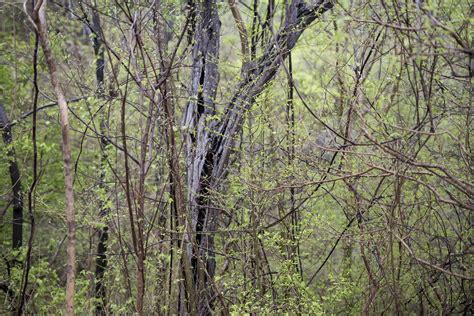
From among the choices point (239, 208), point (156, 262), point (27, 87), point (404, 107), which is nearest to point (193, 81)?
point (239, 208)

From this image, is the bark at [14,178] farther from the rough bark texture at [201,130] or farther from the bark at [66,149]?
the bark at [66,149]

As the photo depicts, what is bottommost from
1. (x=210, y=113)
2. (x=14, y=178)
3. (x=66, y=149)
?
(x=14, y=178)

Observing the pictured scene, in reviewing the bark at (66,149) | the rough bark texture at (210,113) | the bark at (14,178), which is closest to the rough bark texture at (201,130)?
the rough bark texture at (210,113)

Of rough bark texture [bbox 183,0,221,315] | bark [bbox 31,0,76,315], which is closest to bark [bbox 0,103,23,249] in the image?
rough bark texture [bbox 183,0,221,315]

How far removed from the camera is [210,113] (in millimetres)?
→ 5375

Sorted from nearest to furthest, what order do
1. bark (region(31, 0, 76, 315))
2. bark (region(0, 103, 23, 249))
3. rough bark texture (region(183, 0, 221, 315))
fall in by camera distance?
bark (region(31, 0, 76, 315)), rough bark texture (region(183, 0, 221, 315)), bark (region(0, 103, 23, 249))

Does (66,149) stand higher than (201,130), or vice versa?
(201,130)

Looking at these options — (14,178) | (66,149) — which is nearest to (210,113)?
(66,149)

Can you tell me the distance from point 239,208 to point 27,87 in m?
5.59

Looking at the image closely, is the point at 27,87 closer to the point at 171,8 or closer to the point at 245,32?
the point at 171,8

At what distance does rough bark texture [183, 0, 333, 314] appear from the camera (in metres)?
5.09

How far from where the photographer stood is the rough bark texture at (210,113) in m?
5.09

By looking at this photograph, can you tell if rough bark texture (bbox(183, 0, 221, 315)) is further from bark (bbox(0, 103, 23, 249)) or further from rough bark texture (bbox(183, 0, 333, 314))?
bark (bbox(0, 103, 23, 249))

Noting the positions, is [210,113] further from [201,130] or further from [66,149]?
[66,149]
